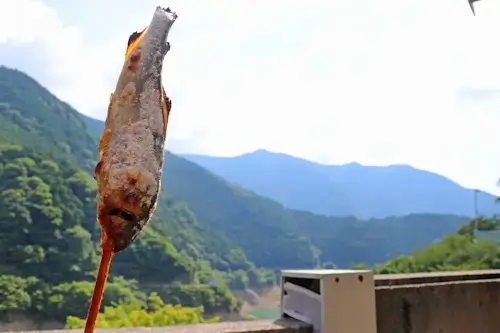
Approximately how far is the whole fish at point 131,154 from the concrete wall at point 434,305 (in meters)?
0.61

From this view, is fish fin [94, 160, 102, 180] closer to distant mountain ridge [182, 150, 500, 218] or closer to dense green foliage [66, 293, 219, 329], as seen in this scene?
dense green foliage [66, 293, 219, 329]

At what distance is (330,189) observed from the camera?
18.6 meters

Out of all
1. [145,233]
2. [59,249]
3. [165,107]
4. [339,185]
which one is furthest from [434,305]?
[339,185]

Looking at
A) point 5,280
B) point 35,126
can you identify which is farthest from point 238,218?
point 5,280

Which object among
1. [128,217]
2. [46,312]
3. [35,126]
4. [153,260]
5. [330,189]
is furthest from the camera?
[330,189]

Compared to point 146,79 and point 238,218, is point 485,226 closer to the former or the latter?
point 146,79

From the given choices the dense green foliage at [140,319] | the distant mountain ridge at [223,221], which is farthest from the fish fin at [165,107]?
the distant mountain ridge at [223,221]

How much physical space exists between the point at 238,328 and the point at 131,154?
611 millimetres

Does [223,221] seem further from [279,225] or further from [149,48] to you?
[149,48]

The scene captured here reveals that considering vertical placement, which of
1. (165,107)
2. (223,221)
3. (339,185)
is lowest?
(165,107)

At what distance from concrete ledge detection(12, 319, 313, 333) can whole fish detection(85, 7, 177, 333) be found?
41 cm

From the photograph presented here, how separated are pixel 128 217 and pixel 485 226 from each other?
21.3 ft

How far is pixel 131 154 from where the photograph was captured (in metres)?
0.72

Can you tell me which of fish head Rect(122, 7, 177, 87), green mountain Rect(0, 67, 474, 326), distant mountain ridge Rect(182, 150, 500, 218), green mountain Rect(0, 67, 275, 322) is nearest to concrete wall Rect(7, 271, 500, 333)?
fish head Rect(122, 7, 177, 87)
